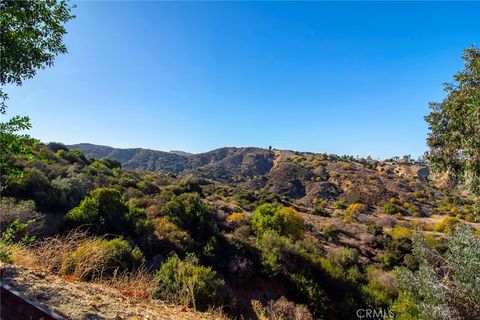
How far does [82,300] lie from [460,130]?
1007cm

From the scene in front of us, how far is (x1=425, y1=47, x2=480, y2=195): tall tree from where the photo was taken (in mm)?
7430

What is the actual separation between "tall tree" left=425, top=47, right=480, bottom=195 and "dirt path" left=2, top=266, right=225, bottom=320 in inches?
291

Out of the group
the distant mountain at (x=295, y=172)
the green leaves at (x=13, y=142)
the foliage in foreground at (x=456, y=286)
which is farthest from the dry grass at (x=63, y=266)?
the distant mountain at (x=295, y=172)

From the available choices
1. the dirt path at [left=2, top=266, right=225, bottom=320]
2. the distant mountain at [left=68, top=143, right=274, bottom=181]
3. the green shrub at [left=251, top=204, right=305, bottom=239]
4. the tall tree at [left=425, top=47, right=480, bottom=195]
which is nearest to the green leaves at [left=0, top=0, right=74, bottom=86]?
the dirt path at [left=2, top=266, right=225, bottom=320]

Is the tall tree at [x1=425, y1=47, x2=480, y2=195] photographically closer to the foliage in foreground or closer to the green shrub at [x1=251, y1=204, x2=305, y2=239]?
the foliage in foreground

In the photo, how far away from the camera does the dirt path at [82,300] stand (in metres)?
4.16

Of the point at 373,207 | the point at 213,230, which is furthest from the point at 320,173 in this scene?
the point at 213,230

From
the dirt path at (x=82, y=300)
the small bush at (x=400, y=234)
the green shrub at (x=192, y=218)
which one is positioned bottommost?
the small bush at (x=400, y=234)

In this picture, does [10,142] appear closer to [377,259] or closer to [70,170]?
[70,170]

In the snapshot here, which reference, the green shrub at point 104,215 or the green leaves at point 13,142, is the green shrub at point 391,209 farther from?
the green leaves at point 13,142

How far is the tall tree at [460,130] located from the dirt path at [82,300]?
7399 mm

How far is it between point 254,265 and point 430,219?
4008 centimetres

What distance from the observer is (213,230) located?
19266mm

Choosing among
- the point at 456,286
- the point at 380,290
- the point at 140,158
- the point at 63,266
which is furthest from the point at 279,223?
the point at 140,158
